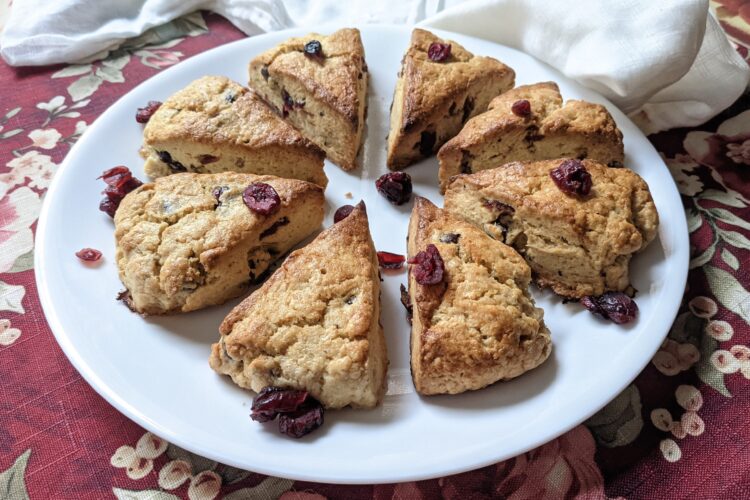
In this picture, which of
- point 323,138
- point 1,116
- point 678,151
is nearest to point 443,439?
point 323,138

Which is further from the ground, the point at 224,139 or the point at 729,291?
the point at 224,139

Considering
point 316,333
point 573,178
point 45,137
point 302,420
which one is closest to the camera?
point 302,420

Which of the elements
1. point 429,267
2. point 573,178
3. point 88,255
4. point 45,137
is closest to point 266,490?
point 429,267

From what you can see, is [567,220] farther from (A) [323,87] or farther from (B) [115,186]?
(B) [115,186]

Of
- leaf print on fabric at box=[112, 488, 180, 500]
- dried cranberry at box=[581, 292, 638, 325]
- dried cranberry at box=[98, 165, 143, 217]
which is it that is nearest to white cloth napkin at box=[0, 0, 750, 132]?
dried cranberry at box=[581, 292, 638, 325]

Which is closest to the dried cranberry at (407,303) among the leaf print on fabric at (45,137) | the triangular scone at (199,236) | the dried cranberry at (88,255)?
the triangular scone at (199,236)

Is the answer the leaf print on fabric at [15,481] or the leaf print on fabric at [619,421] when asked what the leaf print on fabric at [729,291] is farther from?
the leaf print on fabric at [15,481]
